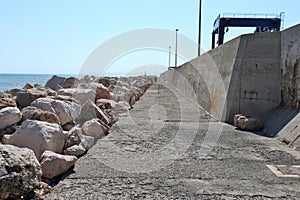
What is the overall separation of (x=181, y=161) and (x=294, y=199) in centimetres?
133

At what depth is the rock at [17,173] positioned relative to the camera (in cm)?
206

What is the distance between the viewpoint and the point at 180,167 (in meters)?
3.16

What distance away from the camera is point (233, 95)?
6.19 meters

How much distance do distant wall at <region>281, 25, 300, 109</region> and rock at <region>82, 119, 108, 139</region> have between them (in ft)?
11.1

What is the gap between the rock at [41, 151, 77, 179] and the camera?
→ 2.65m

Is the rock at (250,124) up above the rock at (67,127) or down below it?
below

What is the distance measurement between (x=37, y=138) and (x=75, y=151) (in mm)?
501

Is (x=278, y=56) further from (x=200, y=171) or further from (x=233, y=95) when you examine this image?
(x=200, y=171)

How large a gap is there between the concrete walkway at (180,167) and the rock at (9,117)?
1.03 metres

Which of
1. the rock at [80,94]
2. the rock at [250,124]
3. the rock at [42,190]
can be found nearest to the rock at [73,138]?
the rock at [42,190]

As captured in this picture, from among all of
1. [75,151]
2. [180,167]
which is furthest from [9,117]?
[180,167]

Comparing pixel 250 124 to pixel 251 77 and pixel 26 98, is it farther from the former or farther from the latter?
pixel 26 98

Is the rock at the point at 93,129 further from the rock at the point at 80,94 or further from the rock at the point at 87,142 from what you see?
the rock at the point at 80,94

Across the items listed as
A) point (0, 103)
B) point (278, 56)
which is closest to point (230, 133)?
point (278, 56)
